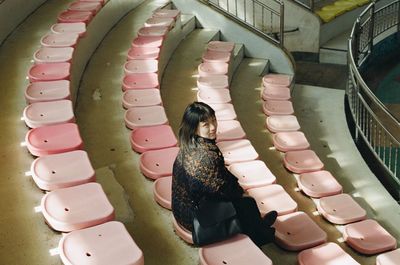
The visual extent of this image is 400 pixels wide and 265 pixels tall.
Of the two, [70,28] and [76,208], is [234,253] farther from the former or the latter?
[70,28]

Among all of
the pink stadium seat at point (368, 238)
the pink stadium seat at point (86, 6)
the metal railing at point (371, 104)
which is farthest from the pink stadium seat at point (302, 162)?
the pink stadium seat at point (86, 6)

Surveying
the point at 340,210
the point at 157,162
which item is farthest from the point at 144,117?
the point at 340,210

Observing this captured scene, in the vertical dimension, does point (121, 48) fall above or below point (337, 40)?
above

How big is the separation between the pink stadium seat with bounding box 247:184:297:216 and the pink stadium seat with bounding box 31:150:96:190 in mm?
1341

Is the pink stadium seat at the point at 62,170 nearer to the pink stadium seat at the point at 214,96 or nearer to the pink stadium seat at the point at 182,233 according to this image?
the pink stadium seat at the point at 182,233

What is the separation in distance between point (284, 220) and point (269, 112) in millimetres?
2180

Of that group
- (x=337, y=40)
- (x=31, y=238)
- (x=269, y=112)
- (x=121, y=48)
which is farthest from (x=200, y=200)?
(x=337, y=40)

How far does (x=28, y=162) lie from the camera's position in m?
3.58

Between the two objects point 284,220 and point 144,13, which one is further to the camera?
point 144,13

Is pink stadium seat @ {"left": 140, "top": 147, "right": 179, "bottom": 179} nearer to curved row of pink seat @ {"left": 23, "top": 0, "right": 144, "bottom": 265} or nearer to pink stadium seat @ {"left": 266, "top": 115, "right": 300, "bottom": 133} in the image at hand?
curved row of pink seat @ {"left": 23, "top": 0, "right": 144, "bottom": 265}

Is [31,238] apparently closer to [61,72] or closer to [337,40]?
[61,72]

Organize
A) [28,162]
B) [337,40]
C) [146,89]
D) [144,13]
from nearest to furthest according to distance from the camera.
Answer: [28,162], [146,89], [144,13], [337,40]

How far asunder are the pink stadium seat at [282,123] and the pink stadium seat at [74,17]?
2.22m

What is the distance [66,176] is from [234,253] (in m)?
1.15
